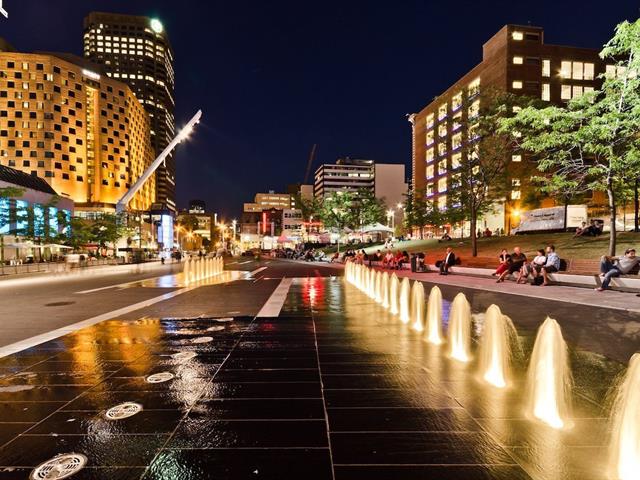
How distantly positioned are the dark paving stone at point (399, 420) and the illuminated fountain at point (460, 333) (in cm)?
220

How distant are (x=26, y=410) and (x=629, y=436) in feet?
19.1

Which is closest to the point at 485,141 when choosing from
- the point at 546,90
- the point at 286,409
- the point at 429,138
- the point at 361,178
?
the point at 286,409

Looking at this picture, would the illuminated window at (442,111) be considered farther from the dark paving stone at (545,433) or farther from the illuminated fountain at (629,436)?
the illuminated fountain at (629,436)

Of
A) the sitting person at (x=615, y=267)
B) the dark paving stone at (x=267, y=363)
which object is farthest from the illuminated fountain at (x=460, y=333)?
the sitting person at (x=615, y=267)

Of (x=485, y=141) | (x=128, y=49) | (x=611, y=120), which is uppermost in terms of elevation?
(x=128, y=49)

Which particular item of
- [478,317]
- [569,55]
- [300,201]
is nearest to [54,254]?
[300,201]

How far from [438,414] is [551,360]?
5.29 ft

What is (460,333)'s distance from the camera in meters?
6.73

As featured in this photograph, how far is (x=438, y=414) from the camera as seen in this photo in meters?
4.21

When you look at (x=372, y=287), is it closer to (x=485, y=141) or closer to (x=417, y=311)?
(x=417, y=311)

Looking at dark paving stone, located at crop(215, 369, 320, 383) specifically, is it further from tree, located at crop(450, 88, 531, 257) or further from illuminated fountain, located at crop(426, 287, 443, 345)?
tree, located at crop(450, 88, 531, 257)

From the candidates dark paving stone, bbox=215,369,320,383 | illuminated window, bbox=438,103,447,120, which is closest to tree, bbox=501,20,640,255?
dark paving stone, bbox=215,369,320,383

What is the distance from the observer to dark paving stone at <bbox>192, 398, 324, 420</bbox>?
4.14 metres

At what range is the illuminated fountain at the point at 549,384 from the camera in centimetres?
416
